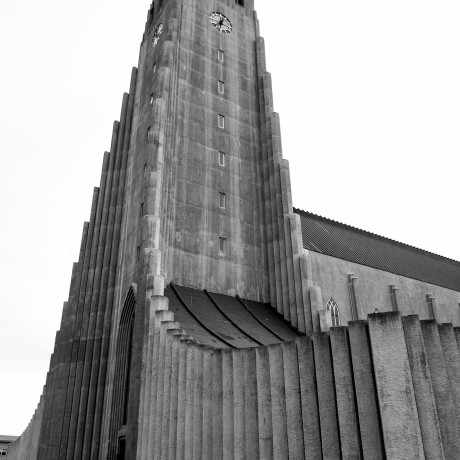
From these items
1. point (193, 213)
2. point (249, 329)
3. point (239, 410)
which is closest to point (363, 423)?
point (239, 410)

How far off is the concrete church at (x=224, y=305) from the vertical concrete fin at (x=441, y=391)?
29 mm

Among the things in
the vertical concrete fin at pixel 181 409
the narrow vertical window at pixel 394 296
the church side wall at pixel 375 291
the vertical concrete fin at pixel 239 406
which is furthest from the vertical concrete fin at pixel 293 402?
the narrow vertical window at pixel 394 296

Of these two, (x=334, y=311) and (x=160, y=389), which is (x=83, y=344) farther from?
(x=334, y=311)

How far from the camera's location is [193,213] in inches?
1282

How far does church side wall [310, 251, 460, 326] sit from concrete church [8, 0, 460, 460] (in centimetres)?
16

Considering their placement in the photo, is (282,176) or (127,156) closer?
(282,176)

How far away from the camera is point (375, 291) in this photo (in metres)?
43.6

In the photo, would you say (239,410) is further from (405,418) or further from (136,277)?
(136,277)

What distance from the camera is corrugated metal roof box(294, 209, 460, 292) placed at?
146ft

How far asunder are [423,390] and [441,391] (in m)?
0.40

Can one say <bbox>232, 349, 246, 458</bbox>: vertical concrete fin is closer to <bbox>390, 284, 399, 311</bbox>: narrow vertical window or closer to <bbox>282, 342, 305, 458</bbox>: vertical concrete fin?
<bbox>282, 342, 305, 458</bbox>: vertical concrete fin

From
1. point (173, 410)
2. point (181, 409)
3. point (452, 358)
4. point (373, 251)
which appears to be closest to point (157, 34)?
point (373, 251)

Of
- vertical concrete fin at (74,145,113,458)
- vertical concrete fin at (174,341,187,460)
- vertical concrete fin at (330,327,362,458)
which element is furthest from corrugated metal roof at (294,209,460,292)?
vertical concrete fin at (330,327,362,458)

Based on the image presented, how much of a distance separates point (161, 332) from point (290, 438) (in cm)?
1033
